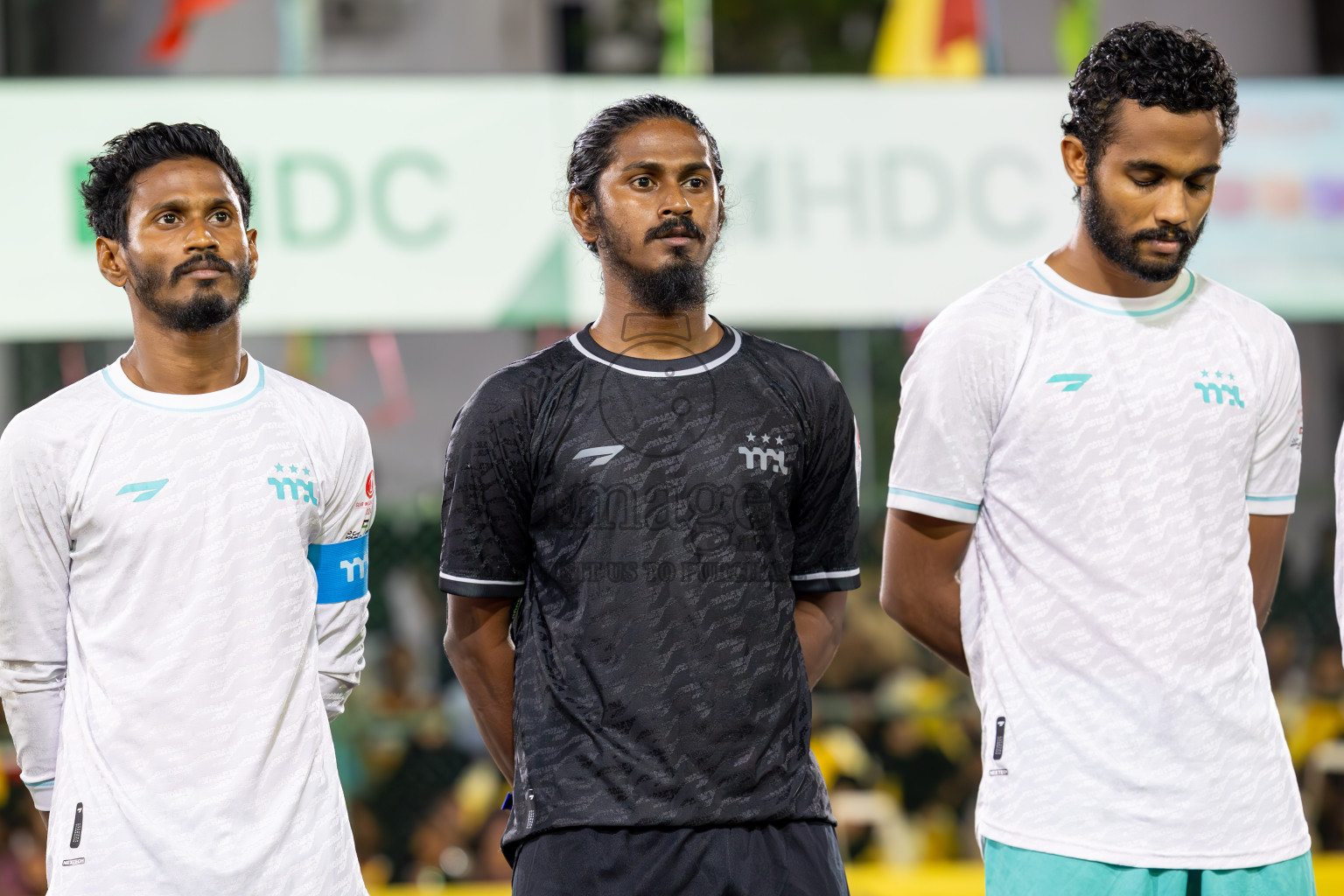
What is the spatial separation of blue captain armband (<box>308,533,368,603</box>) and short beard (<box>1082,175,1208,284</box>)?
55.8 inches

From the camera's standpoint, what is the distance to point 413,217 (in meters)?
6.04

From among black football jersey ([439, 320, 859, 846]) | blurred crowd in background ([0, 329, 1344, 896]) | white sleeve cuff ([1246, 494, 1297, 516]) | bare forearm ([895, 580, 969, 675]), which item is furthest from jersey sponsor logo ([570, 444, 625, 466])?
blurred crowd in background ([0, 329, 1344, 896])

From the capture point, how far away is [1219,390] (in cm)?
263

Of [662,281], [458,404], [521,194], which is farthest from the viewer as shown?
[458,404]

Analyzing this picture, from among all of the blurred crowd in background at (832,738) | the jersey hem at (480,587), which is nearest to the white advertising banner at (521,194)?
the blurred crowd in background at (832,738)

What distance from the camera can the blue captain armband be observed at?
2.72 metres

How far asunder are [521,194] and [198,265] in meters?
3.57

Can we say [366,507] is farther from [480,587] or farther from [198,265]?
[198,265]

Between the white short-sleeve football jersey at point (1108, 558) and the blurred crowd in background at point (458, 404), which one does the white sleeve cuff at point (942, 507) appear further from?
the blurred crowd in background at point (458, 404)

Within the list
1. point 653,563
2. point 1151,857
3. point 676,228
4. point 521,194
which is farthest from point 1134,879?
point 521,194

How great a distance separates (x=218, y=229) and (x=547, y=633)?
2.96 ft

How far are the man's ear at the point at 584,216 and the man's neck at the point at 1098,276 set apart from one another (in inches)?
32.6

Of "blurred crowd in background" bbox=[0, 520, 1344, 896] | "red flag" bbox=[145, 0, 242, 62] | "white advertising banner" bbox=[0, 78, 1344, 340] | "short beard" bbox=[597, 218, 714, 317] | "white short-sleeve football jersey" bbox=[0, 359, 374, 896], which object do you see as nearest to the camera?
"white short-sleeve football jersey" bbox=[0, 359, 374, 896]

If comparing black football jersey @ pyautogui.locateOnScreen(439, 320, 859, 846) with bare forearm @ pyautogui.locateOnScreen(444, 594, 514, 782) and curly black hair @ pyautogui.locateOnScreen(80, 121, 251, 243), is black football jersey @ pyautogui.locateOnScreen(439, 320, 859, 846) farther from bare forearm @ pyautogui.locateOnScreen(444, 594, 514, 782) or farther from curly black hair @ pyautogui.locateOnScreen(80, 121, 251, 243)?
curly black hair @ pyautogui.locateOnScreen(80, 121, 251, 243)
